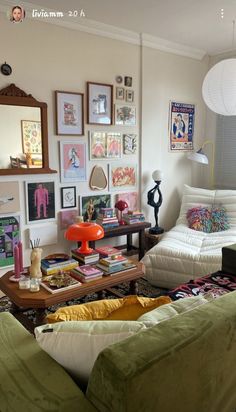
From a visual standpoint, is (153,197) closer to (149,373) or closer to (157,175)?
(157,175)

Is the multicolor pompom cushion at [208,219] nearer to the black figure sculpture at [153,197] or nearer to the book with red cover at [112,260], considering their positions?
the black figure sculpture at [153,197]

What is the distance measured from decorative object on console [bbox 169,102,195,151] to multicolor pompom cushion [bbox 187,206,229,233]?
899 millimetres

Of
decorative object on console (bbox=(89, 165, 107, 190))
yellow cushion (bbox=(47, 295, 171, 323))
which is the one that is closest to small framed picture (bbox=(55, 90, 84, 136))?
decorative object on console (bbox=(89, 165, 107, 190))

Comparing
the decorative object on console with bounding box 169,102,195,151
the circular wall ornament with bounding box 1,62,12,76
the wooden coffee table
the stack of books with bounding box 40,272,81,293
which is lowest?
the wooden coffee table

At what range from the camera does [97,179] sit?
348 cm

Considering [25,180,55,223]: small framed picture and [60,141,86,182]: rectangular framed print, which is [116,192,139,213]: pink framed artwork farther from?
[25,180,55,223]: small framed picture

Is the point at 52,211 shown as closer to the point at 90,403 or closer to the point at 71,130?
the point at 71,130

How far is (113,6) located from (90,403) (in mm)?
2844

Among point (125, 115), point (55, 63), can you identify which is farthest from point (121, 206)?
point (55, 63)

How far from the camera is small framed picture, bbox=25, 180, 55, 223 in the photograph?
3.06m

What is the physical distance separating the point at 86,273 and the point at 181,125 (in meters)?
2.58

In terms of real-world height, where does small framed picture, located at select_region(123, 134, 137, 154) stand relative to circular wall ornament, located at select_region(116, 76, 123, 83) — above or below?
below

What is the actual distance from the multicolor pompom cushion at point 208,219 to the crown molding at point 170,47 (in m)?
1.82

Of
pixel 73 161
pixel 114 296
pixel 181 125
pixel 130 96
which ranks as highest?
pixel 130 96
